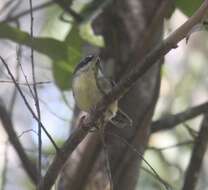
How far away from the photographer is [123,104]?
2.18 meters

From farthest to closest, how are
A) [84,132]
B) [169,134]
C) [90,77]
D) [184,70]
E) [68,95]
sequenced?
[184,70]
[169,134]
[68,95]
[90,77]
[84,132]

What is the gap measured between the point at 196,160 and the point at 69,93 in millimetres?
744

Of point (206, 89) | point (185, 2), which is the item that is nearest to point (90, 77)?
point (185, 2)

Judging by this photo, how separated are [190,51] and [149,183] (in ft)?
4.97

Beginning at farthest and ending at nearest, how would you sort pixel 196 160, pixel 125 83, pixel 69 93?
pixel 69 93
pixel 196 160
pixel 125 83

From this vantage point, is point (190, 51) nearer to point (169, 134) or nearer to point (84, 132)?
point (169, 134)

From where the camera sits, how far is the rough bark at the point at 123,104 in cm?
203

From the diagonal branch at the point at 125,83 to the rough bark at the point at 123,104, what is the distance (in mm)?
398

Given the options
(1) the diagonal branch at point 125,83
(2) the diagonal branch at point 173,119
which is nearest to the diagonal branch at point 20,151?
(2) the diagonal branch at point 173,119

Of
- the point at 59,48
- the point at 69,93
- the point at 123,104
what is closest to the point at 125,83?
the point at 123,104

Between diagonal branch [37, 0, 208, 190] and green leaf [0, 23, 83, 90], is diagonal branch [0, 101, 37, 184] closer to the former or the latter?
green leaf [0, 23, 83, 90]

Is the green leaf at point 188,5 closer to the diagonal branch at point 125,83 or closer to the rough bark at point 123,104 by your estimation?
the rough bark at point 123,104

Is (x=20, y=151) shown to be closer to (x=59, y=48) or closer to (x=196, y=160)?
(x=59, y=48)

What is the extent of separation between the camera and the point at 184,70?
4645mm
